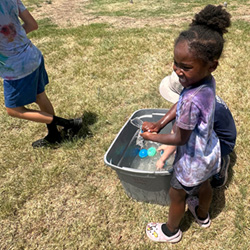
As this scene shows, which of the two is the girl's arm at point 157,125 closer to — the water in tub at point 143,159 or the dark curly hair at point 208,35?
the water in tub at point 143,159

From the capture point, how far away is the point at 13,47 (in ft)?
6.04

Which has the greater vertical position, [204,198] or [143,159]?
[204,198]

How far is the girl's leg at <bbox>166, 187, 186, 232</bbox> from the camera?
1.42 metres

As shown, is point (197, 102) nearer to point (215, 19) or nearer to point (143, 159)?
point (215, 19)

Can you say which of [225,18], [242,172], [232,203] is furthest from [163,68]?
[225,18]

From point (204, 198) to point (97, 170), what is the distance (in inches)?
39.5

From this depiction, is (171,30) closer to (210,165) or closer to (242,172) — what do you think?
(242,172)

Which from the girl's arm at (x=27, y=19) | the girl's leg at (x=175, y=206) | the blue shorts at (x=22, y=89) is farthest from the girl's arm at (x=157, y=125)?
the girl's arm at (x=27, y=19)

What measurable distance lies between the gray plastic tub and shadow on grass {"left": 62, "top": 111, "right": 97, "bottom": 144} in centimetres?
61

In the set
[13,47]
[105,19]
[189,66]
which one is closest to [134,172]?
[189,66]

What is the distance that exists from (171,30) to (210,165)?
4.28 meters

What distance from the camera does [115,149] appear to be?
1851 mm

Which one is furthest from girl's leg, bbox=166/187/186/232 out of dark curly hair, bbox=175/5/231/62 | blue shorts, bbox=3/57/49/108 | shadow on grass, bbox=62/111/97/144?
blue shorts, bbox=3/57/49/108

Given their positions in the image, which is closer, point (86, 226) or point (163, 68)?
point (86, 226)
